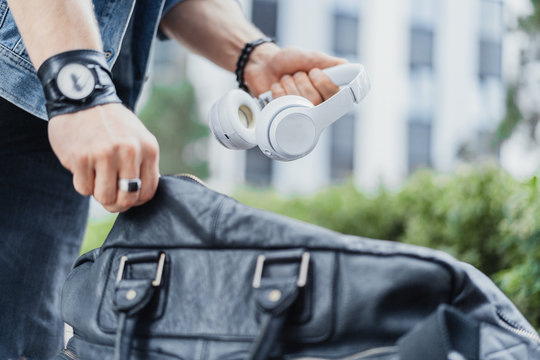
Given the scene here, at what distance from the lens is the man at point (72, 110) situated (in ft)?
3.36

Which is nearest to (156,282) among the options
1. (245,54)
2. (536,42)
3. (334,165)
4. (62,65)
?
(62,65)

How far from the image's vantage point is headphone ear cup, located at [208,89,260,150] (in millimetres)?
1324

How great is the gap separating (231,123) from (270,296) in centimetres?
49

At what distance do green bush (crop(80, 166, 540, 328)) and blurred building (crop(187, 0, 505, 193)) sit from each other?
1544 centimetres

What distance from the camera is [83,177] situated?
101 centimetres

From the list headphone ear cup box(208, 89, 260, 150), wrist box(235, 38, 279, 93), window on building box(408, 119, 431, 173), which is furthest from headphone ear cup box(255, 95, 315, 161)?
window on building box(408, 119, 431, 173)

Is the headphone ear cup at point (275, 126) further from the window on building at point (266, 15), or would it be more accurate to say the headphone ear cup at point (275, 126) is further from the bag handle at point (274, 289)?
the window on building at point (266, 15)

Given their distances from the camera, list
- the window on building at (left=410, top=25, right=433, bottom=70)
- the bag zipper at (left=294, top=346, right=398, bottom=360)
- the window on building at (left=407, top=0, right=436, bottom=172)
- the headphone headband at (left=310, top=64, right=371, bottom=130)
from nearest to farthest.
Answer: the bag zipper at (left=294, top=346, right=398, bottom=360), the headphone headband at (left=310, top=64, right=371, bottom=130), the window on building at (left=407, top=0, right=436, bottom=172), the window on building at (left=410, top=25, right=433, bottom=70)

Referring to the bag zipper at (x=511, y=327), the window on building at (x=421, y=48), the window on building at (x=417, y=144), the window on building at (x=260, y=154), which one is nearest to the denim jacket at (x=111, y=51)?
the bag zipper at (x=511, y=327)

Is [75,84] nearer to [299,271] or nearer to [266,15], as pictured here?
[299,271]

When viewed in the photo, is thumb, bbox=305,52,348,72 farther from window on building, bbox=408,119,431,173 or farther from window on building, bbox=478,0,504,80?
window on building, bbox=478,0,504,80

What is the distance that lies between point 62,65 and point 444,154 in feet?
74.6

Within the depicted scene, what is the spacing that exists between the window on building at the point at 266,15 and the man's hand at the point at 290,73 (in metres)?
20.4

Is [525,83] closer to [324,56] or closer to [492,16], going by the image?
[324,56]
